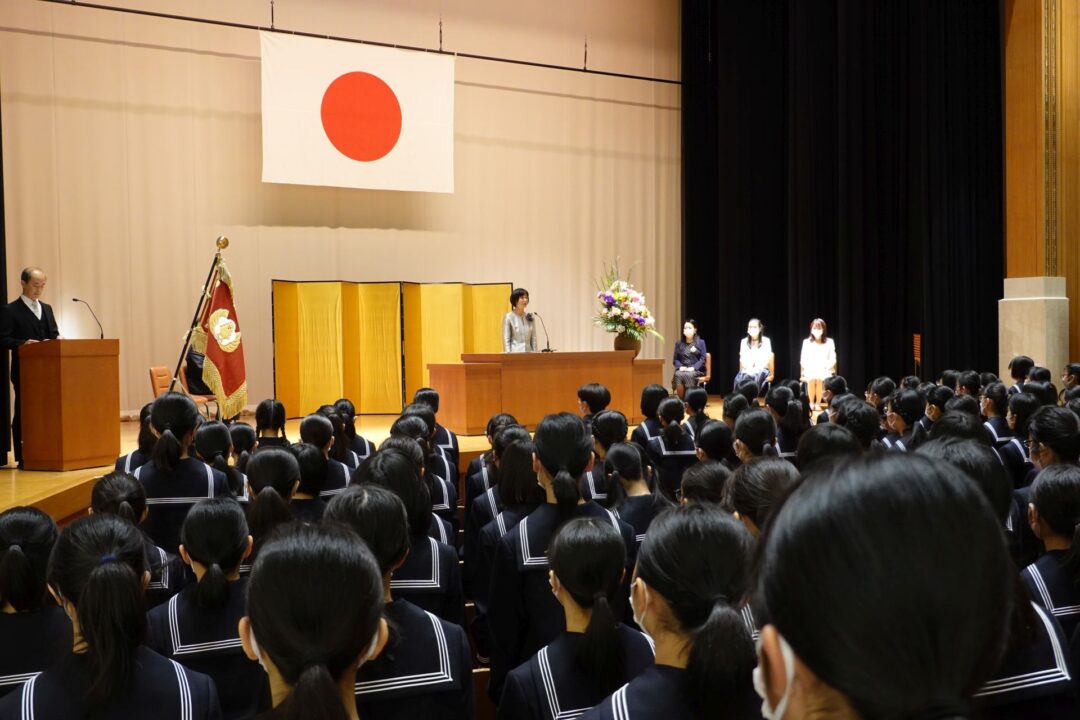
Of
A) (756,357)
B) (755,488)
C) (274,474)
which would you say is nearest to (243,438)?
(274,474)

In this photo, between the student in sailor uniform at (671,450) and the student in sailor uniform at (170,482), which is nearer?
the student in sailor uniform at (170,482)

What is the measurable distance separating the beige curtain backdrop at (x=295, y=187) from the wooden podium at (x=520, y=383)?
133 inches

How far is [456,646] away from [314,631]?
2.10 feet

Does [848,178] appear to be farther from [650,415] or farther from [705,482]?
[705,482]

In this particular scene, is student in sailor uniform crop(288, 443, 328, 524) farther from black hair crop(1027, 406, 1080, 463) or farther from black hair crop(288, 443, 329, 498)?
black hair crop(1027, 406, 1080, 463)

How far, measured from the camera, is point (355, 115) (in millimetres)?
10727

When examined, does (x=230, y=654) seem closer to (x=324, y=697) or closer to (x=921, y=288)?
(x=324, y=697)

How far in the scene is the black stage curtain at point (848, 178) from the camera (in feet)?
33.1

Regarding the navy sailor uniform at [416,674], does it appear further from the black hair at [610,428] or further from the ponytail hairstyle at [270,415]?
the ponytail hairstyle at [270,415]

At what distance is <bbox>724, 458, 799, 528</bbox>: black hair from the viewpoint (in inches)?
92.1

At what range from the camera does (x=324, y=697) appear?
3.88 ft

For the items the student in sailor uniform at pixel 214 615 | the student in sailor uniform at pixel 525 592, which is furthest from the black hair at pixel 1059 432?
the student in sailor uniform at pixel 214 615

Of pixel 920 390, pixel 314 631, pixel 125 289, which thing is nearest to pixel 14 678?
pixel 314 631

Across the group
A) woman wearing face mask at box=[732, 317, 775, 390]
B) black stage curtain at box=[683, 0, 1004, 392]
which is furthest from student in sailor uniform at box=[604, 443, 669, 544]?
black stage curtain at box=[683, 0, 1004, 392]
